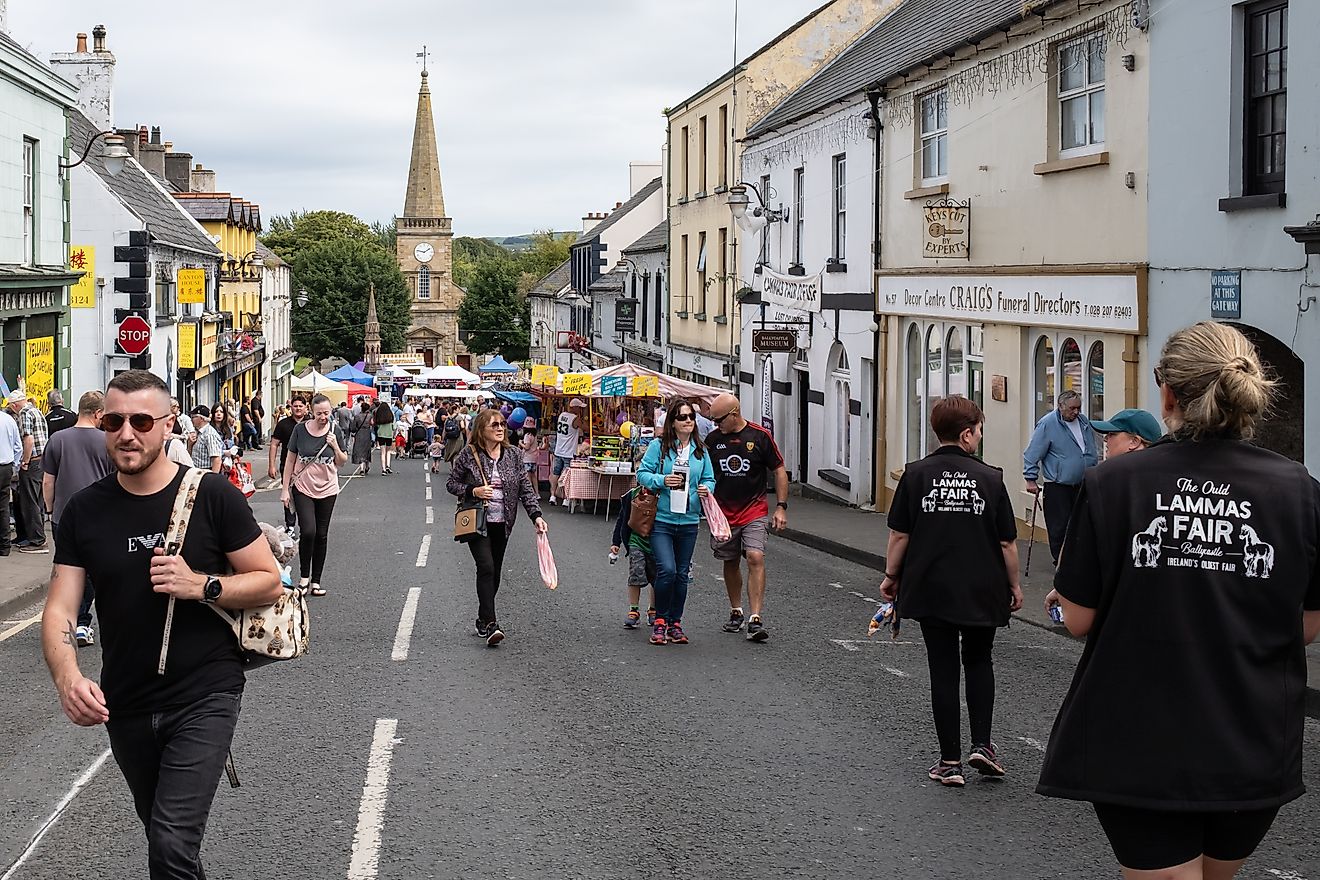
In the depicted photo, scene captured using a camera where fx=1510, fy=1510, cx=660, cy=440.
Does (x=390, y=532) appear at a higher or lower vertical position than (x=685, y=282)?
lower

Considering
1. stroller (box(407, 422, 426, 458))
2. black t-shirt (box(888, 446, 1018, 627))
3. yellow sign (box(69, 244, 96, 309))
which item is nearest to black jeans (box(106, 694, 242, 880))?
black t-shirt (box(888, 446, 1018, 627))

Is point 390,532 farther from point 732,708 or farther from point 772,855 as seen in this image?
point 772,855

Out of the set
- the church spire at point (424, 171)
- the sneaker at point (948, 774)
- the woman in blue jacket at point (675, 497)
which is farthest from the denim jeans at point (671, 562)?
the church spire at point (424, 171)

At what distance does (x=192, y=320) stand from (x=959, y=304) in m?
29.5

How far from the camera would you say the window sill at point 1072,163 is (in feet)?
51.2

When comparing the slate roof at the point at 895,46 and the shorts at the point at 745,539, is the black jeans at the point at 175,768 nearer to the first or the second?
the shorts at the point at 745,539

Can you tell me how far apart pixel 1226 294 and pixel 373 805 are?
30.8ft

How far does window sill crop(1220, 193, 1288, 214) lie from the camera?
40.1 ft

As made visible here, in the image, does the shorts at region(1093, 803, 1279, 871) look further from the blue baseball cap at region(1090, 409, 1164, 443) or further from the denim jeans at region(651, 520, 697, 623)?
the denim jeans at region(651, 520, 697, 623)

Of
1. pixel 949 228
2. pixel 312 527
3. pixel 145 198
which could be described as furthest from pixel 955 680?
pixel 145 198

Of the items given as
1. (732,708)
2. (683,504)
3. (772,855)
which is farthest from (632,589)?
(772,855)

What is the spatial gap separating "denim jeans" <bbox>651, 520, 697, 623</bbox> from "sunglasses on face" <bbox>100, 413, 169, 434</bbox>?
654cm

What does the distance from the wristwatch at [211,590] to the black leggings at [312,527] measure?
8590 millimetres

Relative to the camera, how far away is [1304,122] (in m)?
11.9
